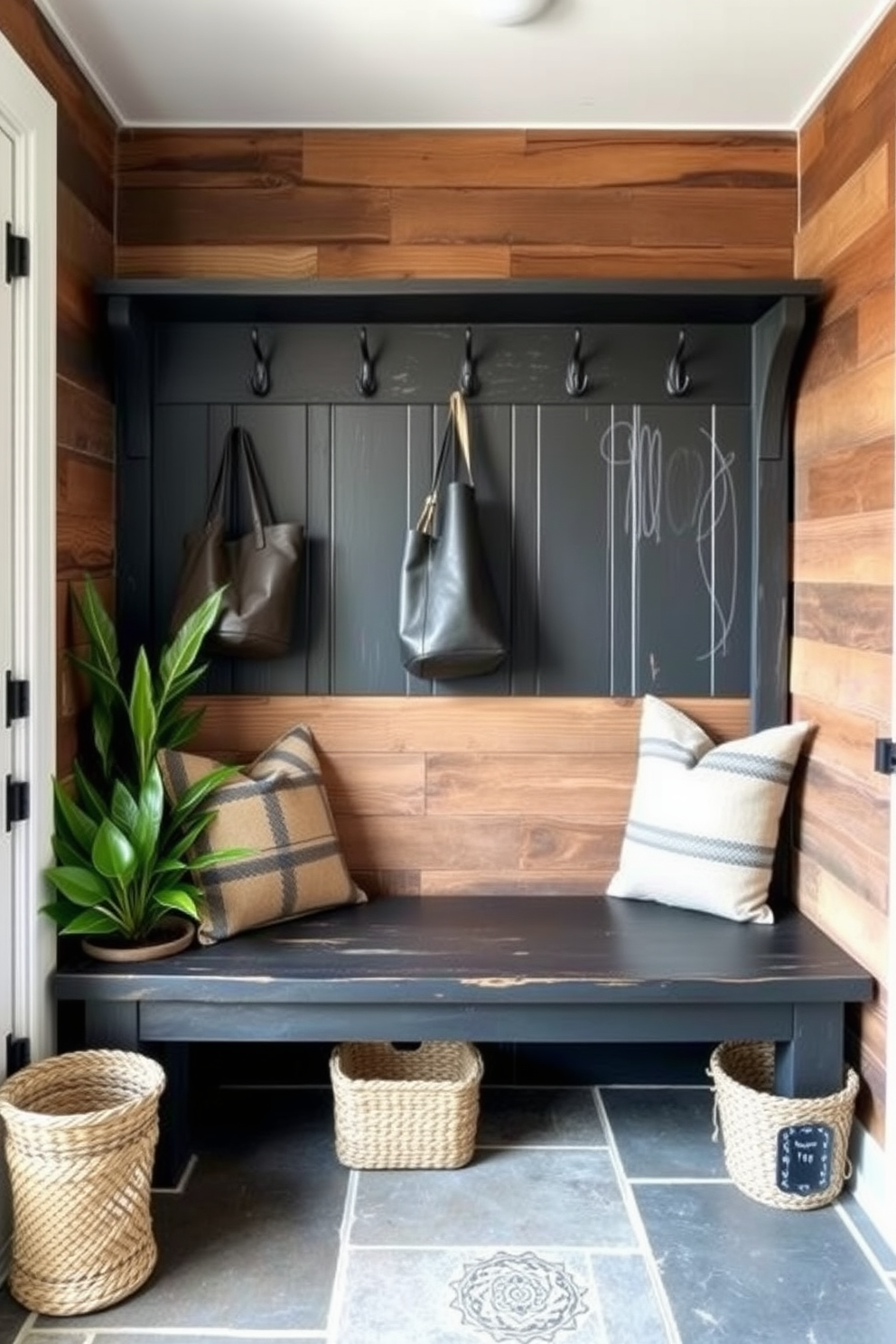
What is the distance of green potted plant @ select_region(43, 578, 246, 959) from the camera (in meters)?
2.17

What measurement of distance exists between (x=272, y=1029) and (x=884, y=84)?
2101 mm

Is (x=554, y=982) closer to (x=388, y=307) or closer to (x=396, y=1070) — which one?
(x=396, y=1070)

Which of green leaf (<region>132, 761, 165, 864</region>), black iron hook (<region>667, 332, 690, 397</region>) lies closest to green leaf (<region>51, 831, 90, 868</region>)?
green leaf (<region>132, 761, 165, 864</region>)

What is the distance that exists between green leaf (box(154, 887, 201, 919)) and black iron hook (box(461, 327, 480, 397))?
1.25 metres

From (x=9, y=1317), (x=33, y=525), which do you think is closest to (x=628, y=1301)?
(x=9, y=1317)

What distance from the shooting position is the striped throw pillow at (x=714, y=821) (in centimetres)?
244

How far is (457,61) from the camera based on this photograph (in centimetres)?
230

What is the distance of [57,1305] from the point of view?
6.22 feet

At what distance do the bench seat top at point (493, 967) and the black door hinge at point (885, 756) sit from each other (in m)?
0.42

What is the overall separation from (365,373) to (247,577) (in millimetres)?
528

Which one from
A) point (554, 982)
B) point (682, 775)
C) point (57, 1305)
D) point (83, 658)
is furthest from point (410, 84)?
point (57, 1305)

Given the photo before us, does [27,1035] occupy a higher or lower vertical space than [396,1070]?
higher

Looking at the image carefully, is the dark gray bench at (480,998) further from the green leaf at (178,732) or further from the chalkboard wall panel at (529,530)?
the chalkboard wall panel at (529,530)

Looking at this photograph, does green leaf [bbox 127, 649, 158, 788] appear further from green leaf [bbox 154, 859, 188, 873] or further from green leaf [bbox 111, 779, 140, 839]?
green leaf [bbox 154, 859, 188, 873]
